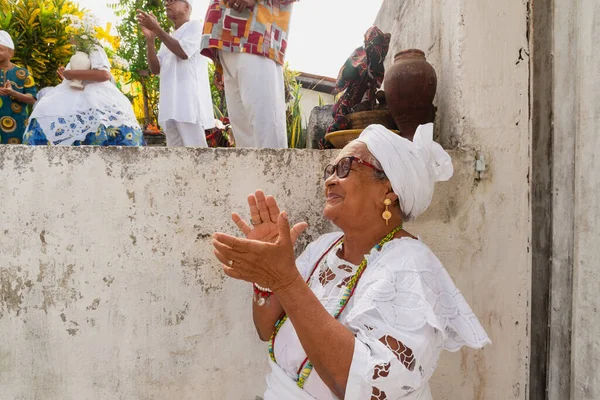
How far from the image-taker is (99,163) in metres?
2.36

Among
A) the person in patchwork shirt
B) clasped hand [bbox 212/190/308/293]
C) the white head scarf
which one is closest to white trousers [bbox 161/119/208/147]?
the person in patchwork shirt

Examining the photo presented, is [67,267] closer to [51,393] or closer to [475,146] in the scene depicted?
[51,393]

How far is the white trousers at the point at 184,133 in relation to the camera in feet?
15.0

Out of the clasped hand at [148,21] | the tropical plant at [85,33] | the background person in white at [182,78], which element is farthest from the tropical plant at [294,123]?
the tropical plant at [85,33]

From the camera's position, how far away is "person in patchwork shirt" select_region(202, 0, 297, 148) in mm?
3326

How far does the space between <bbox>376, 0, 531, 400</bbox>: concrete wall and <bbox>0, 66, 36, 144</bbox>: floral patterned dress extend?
432 centimetres

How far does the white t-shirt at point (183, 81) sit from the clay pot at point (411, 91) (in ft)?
7.39

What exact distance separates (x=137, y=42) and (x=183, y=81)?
213 inches

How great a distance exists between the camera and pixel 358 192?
1.92 m

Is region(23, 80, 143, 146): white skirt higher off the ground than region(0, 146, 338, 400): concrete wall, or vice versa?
region(23, 80, 143, 146): white skirt

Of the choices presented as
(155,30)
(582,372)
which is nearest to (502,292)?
(582,372)

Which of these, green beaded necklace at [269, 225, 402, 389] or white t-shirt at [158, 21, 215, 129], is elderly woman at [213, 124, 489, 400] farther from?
white t-shirt at [158, 21, 215, 129]

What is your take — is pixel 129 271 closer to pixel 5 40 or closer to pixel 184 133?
pixel 184 133

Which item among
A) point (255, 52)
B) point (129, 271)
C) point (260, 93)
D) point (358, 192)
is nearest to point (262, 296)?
point (358, 192)
